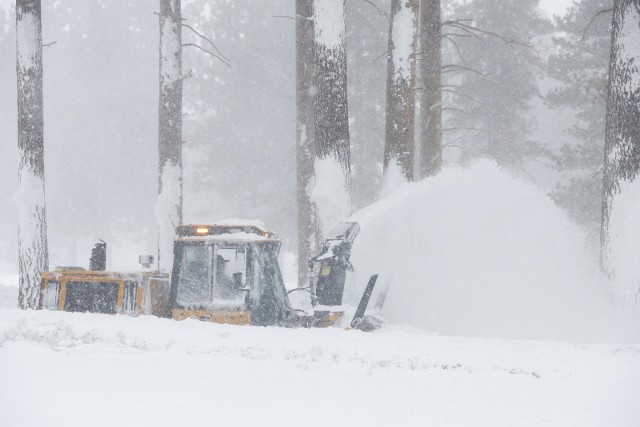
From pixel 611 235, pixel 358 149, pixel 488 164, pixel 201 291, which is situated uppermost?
pixel 358 149

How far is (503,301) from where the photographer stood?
10.7 meters

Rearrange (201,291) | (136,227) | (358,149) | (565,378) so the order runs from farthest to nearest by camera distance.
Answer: (136,227) < (358,149) < (201,291) < (565,378)

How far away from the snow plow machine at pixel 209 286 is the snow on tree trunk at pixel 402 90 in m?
3.58

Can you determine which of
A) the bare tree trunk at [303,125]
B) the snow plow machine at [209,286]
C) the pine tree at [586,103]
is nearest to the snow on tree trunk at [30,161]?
the snow plow machine at [209,286]

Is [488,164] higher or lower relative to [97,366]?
higher

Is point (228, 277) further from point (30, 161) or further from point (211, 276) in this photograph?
point (30, 161)

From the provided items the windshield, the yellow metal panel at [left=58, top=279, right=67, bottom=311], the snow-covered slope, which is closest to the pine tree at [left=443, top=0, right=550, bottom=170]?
the windshield

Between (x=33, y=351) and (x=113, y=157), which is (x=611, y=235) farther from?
(x=113, y=157)

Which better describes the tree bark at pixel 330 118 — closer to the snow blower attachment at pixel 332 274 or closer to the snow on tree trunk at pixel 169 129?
the snow blower attachment at pixel 332 274

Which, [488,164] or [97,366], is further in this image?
[488,164]

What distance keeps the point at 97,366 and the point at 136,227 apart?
1412 inches

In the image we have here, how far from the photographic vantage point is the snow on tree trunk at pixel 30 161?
43.1 feet

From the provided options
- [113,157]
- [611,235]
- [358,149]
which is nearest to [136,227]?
[113,157]

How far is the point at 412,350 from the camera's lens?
7.31m
